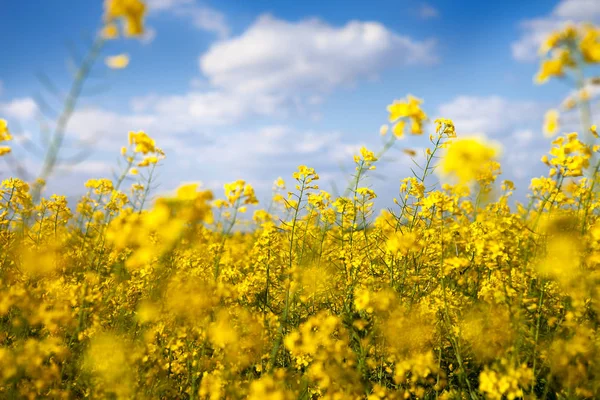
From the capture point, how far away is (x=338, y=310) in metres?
Result: 3.70

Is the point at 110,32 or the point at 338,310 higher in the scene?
the point at 110,32

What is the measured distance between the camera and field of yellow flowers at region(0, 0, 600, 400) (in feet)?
8.06

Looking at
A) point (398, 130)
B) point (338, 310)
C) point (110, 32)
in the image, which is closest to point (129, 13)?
point (110, 32)

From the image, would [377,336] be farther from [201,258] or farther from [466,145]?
[201,258]

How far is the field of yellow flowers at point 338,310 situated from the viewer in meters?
2.46

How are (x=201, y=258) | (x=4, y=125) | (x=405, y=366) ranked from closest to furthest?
(x=405, y=366) < (x=4, y=125) < (x=201, y=258)

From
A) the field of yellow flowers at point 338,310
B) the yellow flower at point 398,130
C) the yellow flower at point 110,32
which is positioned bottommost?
the field of yellow flowers at point 338,310

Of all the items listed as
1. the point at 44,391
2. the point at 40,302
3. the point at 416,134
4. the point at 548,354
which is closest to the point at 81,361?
the point at 44,391

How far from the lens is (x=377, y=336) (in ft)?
10.1

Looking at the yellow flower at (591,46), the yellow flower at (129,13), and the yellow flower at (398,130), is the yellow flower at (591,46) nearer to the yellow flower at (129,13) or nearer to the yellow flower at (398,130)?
the yellow flower at (398,130)

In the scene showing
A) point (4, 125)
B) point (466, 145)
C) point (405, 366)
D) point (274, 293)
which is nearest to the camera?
point (466, 145)

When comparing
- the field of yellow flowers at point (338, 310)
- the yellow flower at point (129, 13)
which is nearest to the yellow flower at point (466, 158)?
the field of yellow flowers at point (338, 310)

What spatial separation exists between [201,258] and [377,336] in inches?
102

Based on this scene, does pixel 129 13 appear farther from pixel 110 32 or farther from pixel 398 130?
pixel 398 130
